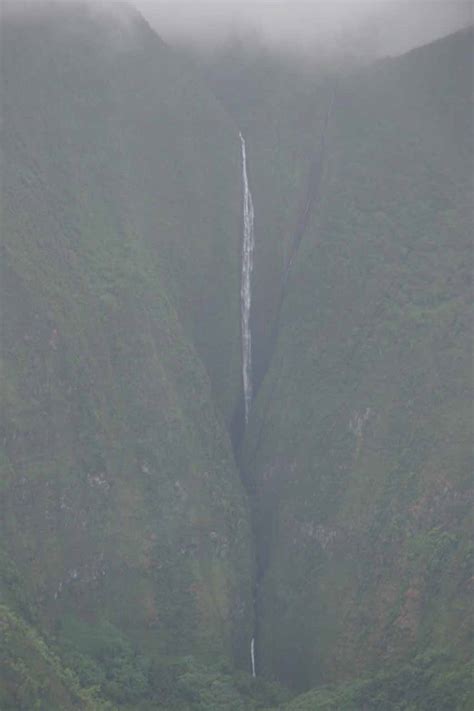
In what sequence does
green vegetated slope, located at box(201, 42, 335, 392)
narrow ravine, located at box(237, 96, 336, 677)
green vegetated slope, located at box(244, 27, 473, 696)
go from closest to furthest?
green vegetated slope, located at box(244, 27, 473, 696) < narrow ravine, located at box(237, 96, 336, 677) < green vegetated slope, located at box(201, 42, 335, 392)

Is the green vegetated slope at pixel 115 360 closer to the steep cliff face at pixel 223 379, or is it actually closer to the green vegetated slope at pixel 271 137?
the steep cliff face at pixel 223 379

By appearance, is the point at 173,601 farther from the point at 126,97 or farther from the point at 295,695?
the point at 126,97

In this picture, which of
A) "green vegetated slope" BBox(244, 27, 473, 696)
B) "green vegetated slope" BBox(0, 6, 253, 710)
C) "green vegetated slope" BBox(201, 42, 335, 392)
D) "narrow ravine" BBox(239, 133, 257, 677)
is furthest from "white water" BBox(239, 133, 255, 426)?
"green vegetated slope" BBox(244, 27, 473, 696)

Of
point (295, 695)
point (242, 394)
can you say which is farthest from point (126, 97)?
point (295, 695)

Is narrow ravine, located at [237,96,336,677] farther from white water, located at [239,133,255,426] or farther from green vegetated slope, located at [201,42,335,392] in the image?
green vegetated slope, located at [201,42,335,392]

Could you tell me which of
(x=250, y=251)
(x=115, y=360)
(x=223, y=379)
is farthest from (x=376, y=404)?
(x=250, y=251)

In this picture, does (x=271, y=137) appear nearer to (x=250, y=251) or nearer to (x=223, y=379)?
(x=250, y=251)
